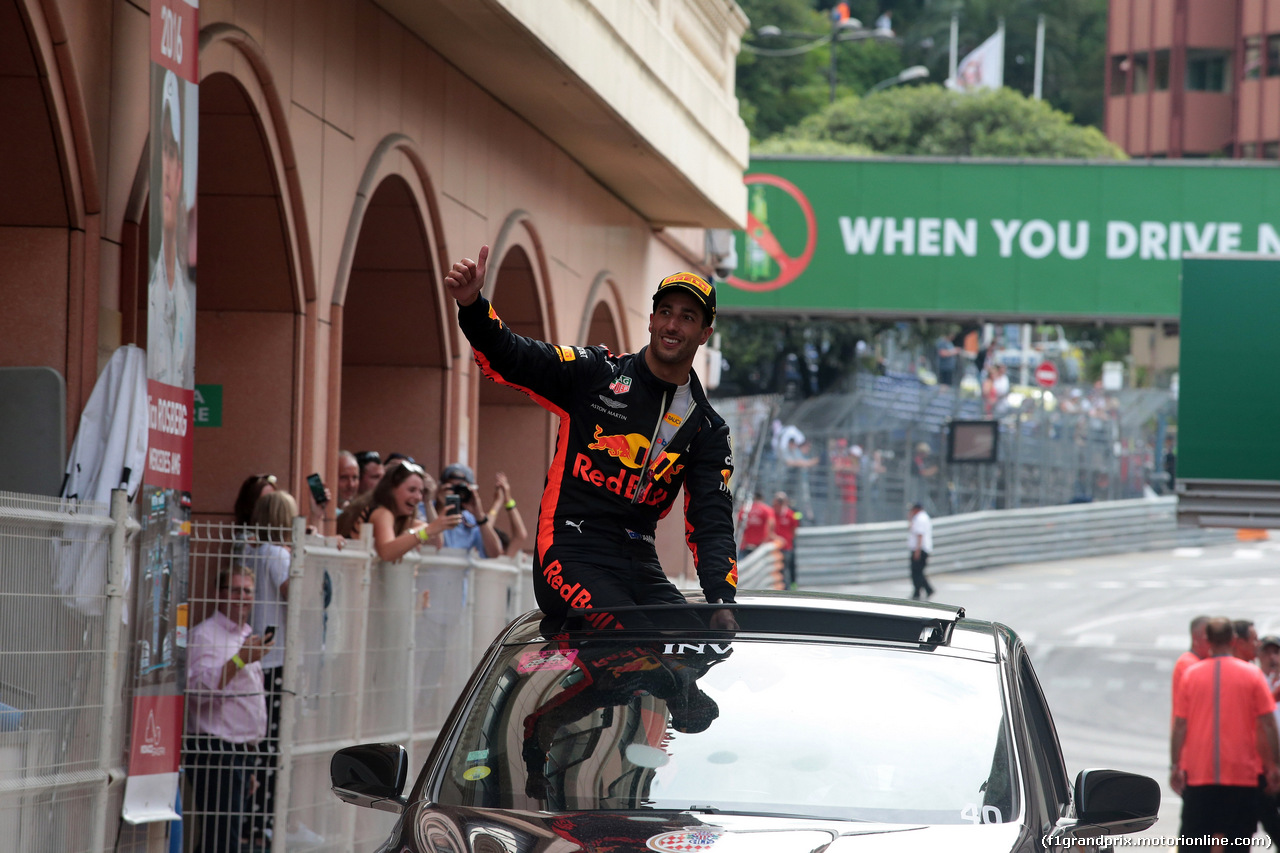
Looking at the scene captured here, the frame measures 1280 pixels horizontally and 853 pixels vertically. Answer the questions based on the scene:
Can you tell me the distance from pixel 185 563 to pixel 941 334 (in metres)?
50.2

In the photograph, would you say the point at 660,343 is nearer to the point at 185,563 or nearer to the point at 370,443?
the point at 185,563

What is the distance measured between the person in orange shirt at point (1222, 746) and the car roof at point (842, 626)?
22.3 ft

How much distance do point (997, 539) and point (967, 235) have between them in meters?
6.17

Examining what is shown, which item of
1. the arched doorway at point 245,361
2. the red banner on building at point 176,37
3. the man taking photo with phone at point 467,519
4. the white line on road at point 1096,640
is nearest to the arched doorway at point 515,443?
the man taking photo with phone at point 467,519

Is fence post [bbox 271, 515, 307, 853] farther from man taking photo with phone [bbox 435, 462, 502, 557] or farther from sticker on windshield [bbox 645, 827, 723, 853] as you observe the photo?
sticker on windshield [bbox 645, 827, 723, 853]

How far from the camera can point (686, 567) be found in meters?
23.6

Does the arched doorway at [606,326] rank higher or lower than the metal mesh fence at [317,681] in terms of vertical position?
higher

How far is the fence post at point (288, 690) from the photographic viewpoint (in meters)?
7.85

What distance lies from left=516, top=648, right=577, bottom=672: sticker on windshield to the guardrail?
2822 centimetres

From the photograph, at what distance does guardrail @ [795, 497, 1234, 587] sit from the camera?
3331 cm

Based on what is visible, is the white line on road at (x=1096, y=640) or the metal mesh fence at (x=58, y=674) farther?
the white line on road at (x=1096, y=640)

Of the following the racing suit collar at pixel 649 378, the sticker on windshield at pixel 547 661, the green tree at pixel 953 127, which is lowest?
the sticker on windshield at pixel 547 661

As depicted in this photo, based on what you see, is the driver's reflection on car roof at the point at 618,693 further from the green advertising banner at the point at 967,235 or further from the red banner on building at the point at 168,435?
the green advertising banner at the point at 967,235

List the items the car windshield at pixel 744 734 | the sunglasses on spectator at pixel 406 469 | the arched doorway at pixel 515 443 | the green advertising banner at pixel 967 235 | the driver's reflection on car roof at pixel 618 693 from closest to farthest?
the car windshield at pixel 744 734
the driver's reflection on car roof at pixel 618 693
the sunglasses on spectator at pixel 406 469
the arched doorway at pixel 515 443
the green advertising banner at pixel 967 235
